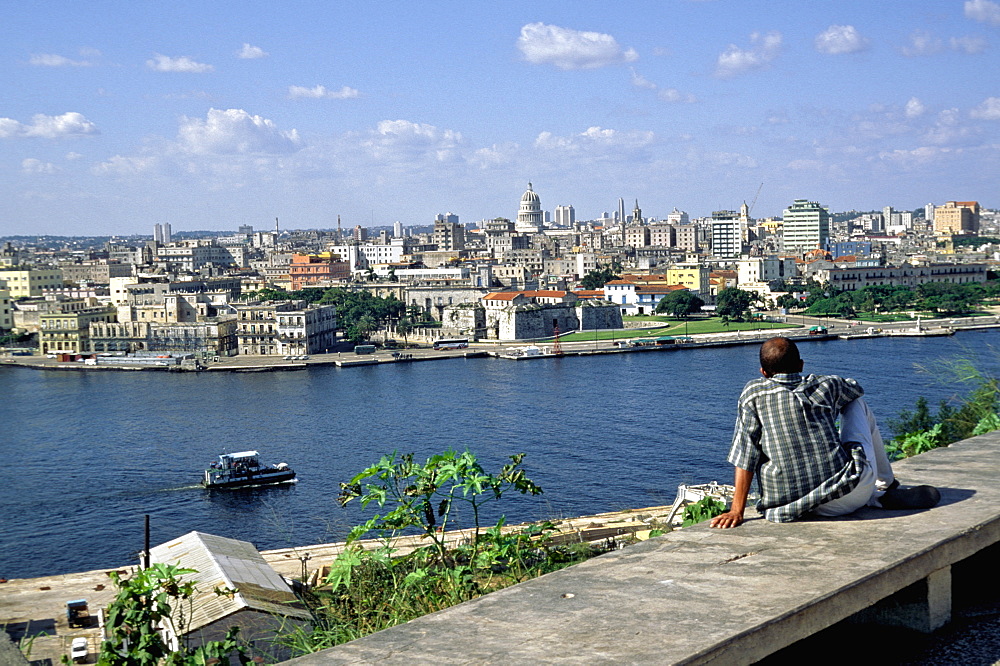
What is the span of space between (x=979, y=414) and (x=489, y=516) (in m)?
6.07

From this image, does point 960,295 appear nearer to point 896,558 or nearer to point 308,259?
point 308,259

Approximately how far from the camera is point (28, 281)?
125 feet

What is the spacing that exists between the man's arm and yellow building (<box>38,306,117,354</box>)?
28.7 metres

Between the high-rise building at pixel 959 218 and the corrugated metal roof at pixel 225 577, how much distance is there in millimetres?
76449

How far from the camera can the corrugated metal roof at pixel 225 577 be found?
4531 millimetres

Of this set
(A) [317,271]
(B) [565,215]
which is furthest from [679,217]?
(A) [317,271]

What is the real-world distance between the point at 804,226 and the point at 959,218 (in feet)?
76.7

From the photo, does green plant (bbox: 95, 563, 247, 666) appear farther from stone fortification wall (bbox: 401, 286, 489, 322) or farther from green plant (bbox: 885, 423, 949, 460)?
stone fortification wall (bbox: 401, 286, 489, 322)

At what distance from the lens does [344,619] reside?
2.05m

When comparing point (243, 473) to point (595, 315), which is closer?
point (243, 473)

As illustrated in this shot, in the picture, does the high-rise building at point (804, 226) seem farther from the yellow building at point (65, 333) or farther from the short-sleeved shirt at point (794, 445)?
the short-sleeved shirt at point (794, 445)

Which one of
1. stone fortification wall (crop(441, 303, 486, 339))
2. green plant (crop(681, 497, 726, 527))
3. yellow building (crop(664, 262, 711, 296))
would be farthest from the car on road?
yellow building (crop(664, 262, 711, 296))

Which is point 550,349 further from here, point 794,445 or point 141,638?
point 141,638

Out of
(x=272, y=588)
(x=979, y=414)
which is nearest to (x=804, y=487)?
(x=979, y=414)
